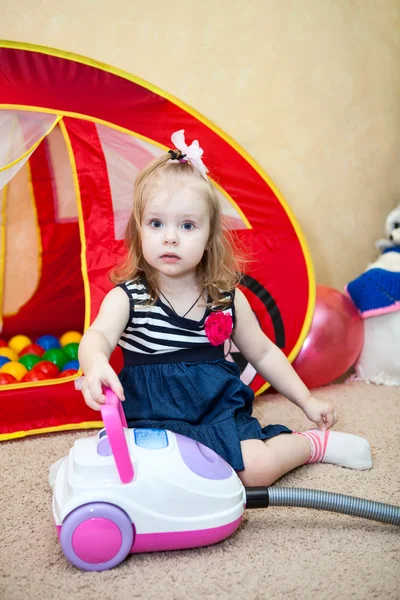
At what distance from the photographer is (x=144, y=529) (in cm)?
84

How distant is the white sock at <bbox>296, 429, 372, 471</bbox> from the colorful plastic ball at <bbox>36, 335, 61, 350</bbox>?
35.3 inches

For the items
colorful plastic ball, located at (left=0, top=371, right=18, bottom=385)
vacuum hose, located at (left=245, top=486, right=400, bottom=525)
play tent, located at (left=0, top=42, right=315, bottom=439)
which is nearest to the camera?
vacuum hose, located at (left=245, top=486, right=400, bottom=525)

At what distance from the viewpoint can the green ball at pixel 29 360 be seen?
5.30ft

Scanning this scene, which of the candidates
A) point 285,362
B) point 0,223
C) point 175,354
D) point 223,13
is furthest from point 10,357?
point 223,13

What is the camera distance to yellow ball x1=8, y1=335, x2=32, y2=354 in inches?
69.4

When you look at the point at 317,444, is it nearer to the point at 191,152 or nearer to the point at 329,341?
the point at 329,341

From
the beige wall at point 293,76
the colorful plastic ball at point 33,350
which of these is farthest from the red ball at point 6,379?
the beige wall at point 293,76

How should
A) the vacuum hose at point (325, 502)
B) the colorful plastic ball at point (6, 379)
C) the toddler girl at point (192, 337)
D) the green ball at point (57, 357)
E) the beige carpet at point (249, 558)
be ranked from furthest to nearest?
1. the green ball at point (57, 357)
2. the colorful plastic ball at point (6, 379)
3. the toddler girl at point (192, 337)
4. the vacuum hose at point (325, 502)
5. the beige carpet at point (249, 558)

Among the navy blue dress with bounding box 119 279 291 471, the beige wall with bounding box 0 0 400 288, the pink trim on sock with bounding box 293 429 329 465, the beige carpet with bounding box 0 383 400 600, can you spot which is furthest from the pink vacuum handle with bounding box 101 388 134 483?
the beige wall with bounding box 0 0 400 288

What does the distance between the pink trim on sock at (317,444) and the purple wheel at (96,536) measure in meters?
0.44

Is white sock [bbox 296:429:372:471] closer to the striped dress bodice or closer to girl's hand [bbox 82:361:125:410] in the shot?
the striped dress bodice

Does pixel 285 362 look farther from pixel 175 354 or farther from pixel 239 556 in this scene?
pixel 239 556

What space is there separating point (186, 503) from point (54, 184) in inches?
46.4

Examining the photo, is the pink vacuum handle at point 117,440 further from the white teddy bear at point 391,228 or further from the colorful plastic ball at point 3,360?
the white teddy bear at point 391,228
